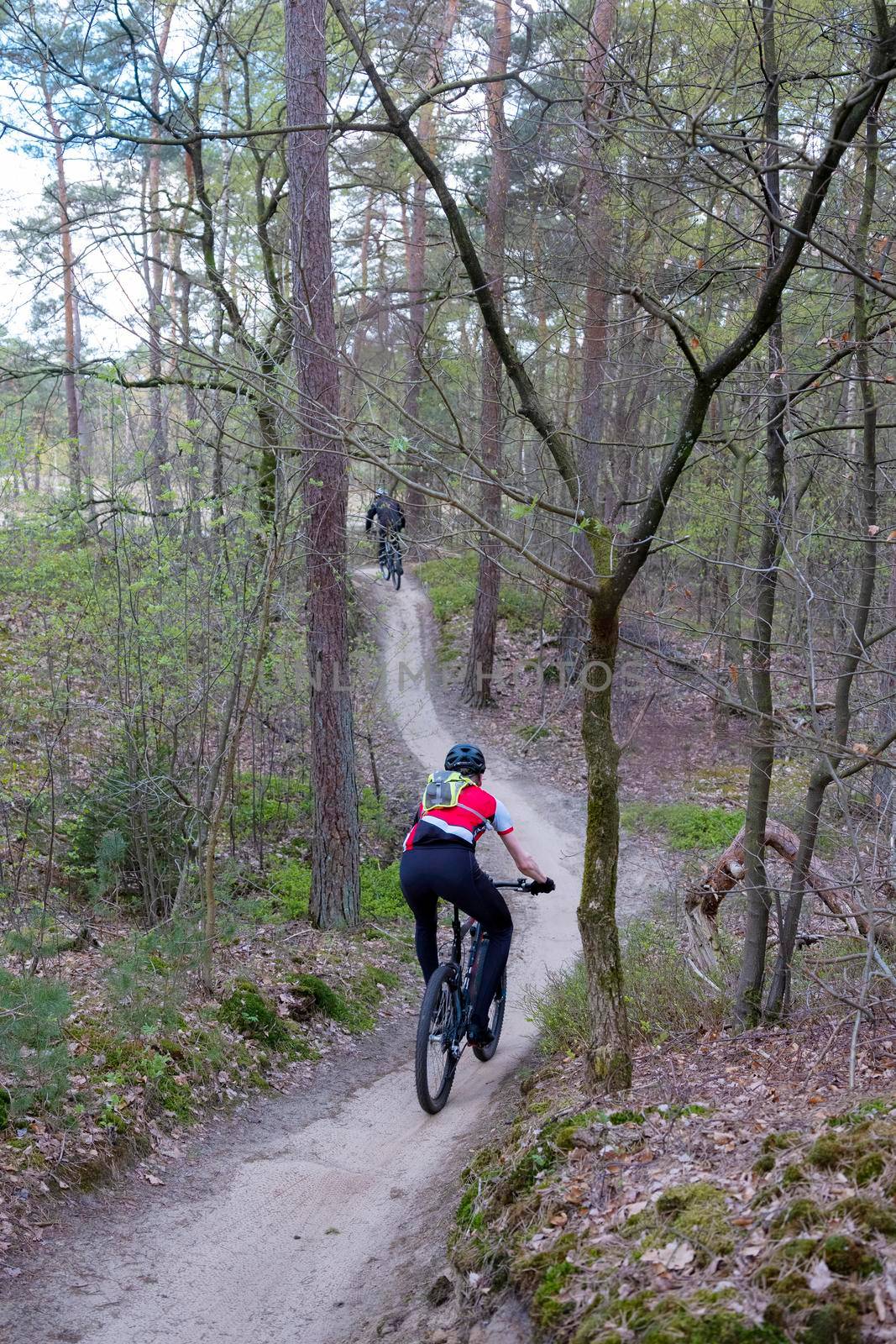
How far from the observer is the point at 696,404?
453cm

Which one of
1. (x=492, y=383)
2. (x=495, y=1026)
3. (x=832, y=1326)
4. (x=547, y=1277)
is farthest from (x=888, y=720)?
(x=832, y=1326)

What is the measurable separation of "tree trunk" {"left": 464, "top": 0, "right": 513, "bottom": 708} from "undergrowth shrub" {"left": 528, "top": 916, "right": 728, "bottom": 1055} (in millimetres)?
3112

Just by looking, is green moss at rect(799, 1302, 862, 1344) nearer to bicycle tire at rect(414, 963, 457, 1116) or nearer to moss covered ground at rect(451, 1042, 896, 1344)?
moss covered ground at rect(451, 1042, 896, 1344)

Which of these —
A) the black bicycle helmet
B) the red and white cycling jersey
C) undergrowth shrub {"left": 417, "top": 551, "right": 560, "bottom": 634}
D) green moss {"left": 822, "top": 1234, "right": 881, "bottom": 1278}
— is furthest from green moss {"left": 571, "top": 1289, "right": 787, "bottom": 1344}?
undergrowth shrub {"left": 417, "top": 551, "right": 560, "bottom": 634}

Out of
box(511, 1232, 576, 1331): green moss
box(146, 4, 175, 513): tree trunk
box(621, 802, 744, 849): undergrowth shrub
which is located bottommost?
box(621, 802, 744, 849): undergrowth shrub

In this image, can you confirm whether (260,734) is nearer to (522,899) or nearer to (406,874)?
(522,899)

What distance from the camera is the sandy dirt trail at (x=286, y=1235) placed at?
3887mm

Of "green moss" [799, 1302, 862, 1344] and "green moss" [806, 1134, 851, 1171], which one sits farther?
"green moss" [806, 1134, 851, 1171]

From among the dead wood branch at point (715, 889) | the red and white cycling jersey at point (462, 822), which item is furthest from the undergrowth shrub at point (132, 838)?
the dead wood branch at point (715, 889)

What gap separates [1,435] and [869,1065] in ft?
33.2

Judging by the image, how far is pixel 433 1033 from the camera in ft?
19.4

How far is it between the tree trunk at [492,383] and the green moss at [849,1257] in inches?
116

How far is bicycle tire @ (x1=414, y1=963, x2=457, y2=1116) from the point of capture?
5.74 meters

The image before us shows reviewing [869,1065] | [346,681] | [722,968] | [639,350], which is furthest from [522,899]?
[869,1065]
